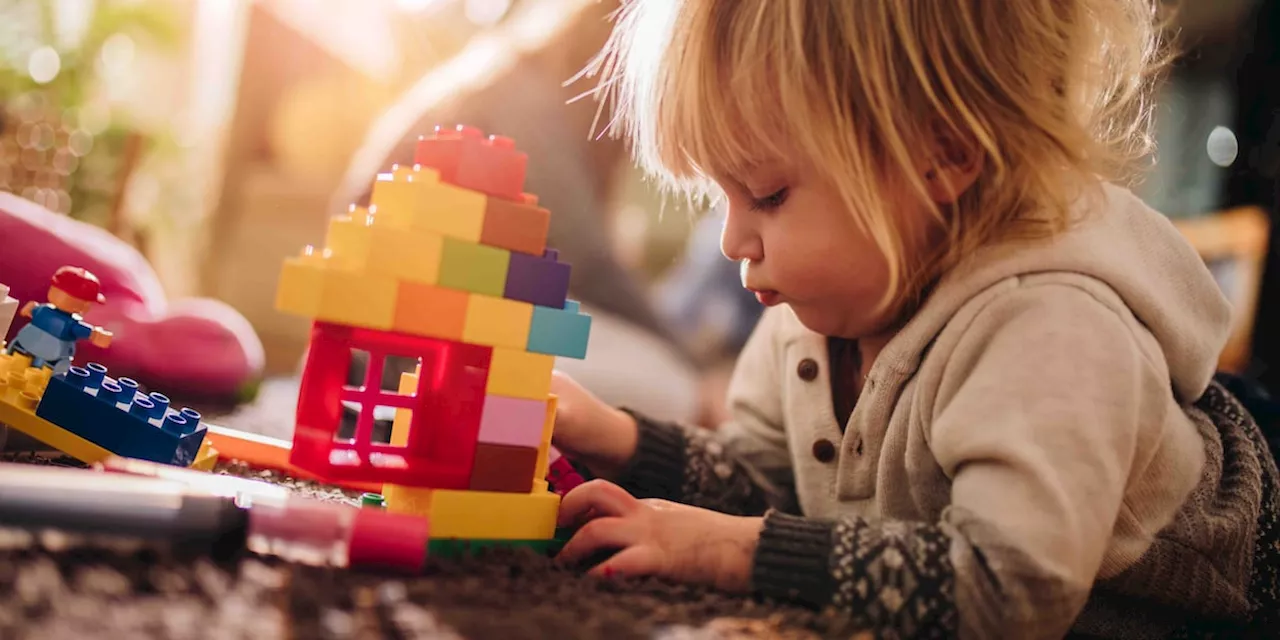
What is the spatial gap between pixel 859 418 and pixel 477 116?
0.68m

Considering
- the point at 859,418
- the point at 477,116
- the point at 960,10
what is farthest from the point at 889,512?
the point at 477,116

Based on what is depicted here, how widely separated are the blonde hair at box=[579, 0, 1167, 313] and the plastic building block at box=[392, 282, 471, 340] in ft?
0.71

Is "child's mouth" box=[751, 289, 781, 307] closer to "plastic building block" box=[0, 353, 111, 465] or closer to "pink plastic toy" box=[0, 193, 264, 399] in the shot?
"plastic building block" box=[0, 353, 111, 465]

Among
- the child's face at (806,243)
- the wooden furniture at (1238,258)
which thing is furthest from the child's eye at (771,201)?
the wooden furniture at (1238,258)

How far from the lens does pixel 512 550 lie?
1.91ft

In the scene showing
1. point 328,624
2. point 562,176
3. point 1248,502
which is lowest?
point 328,624

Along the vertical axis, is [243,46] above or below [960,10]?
above

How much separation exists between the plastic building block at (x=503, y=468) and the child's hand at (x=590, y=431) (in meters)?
0.21

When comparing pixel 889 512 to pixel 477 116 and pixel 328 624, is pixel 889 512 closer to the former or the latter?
pixel 328 624

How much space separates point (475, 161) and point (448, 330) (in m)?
0.10

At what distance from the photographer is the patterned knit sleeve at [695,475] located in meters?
0.84

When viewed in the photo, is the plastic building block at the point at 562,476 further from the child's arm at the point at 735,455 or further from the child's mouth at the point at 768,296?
the child's mouth at the point at 768,296

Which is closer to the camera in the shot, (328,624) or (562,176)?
(328,624)

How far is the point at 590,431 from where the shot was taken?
83 cm
